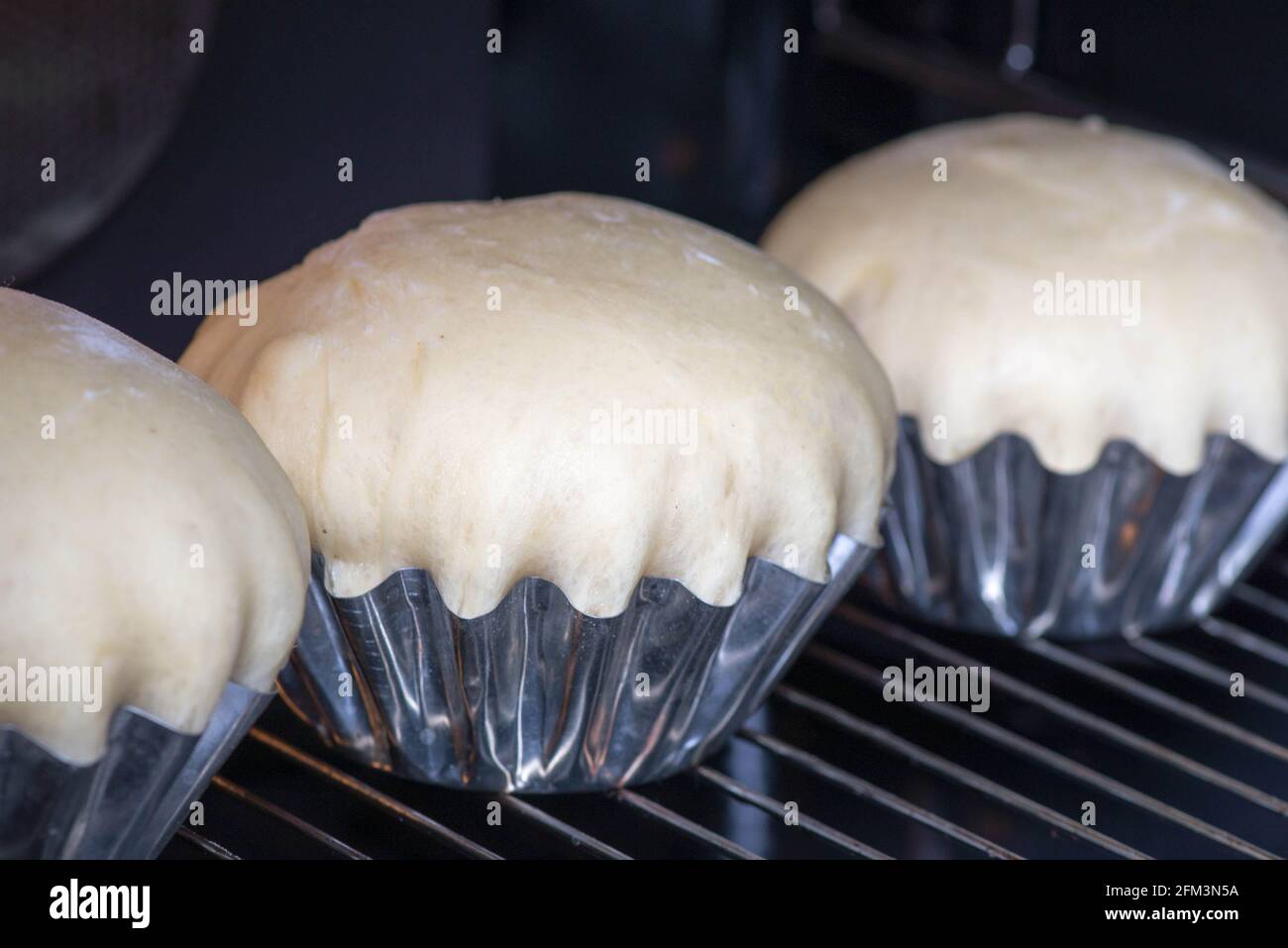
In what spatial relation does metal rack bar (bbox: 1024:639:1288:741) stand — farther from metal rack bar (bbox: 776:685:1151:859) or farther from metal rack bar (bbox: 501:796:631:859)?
metal rack bar (bbox: 501:796:631:859)

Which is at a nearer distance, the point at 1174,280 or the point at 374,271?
the point at 374,271

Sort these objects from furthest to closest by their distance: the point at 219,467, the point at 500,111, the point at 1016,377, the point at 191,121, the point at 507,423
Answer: the point at 500,111, the point at 191,121, the point at 1016,377, the point at 507,423, the point at 219,467

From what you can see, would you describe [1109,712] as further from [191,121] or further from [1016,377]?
[191,121]

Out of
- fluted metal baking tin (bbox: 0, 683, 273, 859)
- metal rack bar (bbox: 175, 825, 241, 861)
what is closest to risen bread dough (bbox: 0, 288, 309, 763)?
fluted metal baking tin (bbox: 0, 683, 273, 859)

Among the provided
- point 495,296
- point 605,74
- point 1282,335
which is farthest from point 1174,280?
point 605,74

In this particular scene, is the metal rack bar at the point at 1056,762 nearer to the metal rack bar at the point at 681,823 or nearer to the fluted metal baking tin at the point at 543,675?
the fluted metal baking tin at the point at 543,675

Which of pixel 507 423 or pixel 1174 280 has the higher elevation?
pixel 1174 280

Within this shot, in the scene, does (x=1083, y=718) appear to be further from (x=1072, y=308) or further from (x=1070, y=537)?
(x=1072, y=308)

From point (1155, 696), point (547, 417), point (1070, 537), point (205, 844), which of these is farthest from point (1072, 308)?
point (205, 844)
